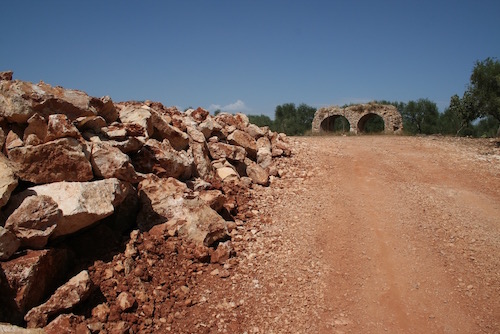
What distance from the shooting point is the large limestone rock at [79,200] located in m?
3.28

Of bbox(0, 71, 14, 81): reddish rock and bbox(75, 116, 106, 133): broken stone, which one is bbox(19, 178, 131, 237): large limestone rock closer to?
bbox(75, 116, 106, 133): broken stone

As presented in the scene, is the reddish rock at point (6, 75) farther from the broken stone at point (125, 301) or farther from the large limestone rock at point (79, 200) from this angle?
the broken stone at point (125, 301)

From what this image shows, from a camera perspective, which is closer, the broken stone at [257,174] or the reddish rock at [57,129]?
the reddish rock at [57,129]

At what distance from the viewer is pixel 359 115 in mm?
20500

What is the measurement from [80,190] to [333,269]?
3114mm

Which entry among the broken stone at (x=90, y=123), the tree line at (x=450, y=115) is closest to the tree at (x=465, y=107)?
the tree line at (x=450, y=115)

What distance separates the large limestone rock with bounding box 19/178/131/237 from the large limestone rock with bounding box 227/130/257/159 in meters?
3.88

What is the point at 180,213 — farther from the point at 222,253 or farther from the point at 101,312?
the point at 101,312

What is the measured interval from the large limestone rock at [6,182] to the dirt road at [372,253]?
2377mm

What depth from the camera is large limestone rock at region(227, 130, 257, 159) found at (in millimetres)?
7324

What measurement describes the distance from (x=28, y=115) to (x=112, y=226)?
1624 mm

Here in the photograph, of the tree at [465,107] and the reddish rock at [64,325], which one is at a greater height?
the tree at [465,107]

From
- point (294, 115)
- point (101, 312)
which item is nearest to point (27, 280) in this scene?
point (101, 312)

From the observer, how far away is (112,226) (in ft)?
13.5
